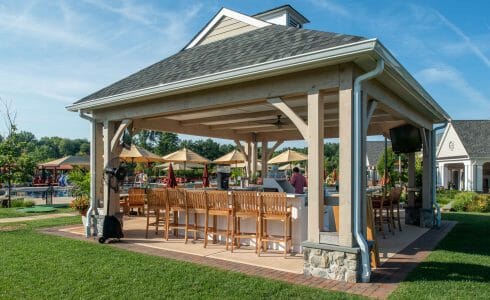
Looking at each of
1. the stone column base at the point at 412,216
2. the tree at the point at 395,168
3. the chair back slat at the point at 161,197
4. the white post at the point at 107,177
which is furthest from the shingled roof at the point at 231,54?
the tree at the point at 395,168

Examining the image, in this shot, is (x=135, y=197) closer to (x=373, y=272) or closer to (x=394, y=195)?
(x=394, y=195)

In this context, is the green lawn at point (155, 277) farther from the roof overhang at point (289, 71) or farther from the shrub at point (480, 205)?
the shrub at point (480, 205)

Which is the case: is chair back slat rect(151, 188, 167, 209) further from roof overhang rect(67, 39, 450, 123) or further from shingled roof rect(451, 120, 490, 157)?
shingled roof rect(451, 120, 490, 157)

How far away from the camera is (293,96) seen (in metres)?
6.57

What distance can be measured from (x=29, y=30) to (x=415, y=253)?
954 cm

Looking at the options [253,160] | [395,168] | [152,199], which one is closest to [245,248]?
[152,199]

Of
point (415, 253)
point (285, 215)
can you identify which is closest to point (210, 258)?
point (285, 215)

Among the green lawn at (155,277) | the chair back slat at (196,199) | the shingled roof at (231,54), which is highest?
the shingled roof at (231,54)

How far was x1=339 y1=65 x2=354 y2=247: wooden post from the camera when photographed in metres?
5.49

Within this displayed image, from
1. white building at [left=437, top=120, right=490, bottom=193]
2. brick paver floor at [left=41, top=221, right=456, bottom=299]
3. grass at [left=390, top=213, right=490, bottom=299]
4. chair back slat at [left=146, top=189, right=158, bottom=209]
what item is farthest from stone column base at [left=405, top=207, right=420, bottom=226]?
white building at [left=437, top=120, right=490, bottom=193]

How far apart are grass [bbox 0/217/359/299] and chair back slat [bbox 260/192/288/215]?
1.62m

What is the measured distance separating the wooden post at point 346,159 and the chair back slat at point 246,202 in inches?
79.7

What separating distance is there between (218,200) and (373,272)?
3202 millimetres

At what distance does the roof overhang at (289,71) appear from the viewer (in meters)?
5.18
